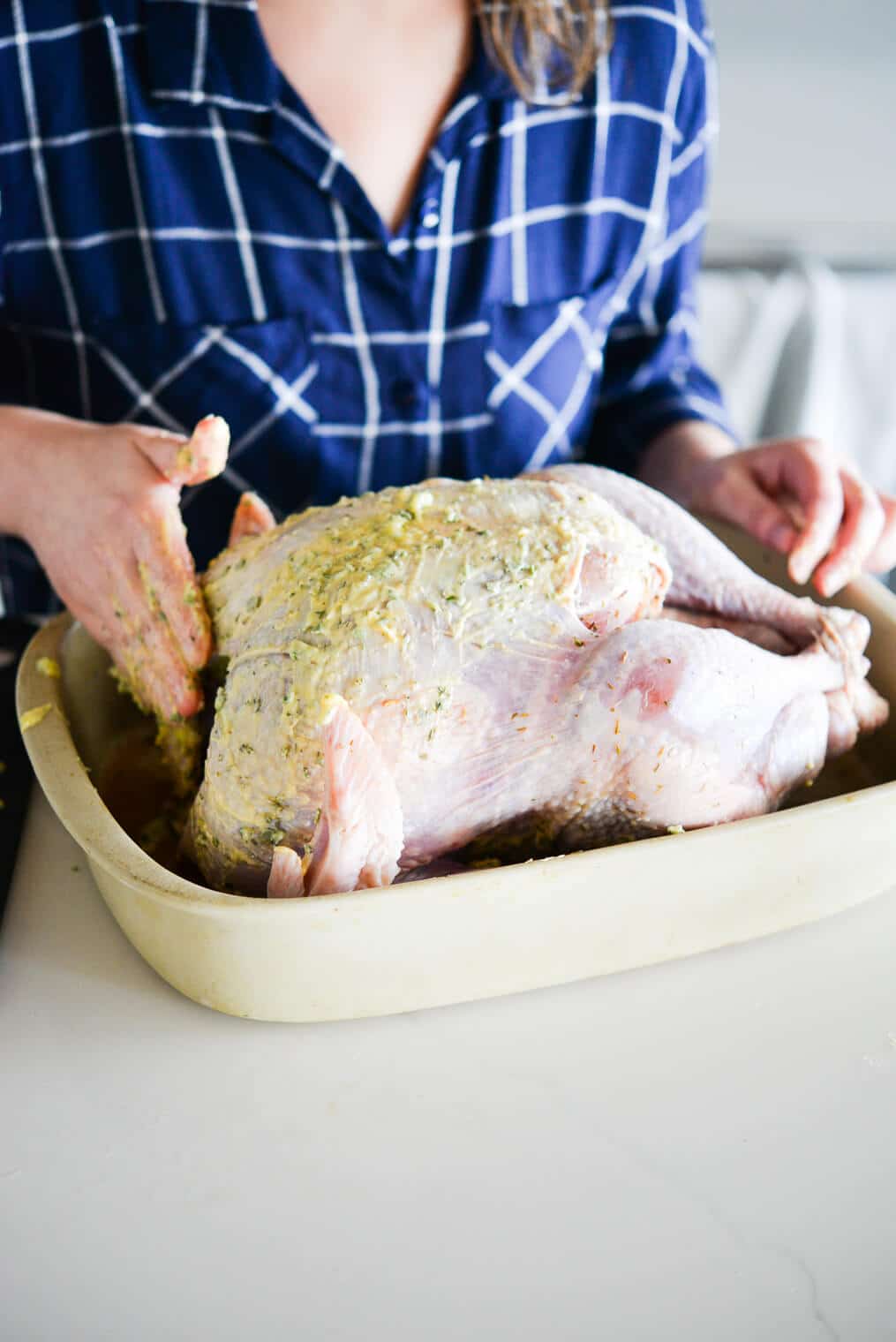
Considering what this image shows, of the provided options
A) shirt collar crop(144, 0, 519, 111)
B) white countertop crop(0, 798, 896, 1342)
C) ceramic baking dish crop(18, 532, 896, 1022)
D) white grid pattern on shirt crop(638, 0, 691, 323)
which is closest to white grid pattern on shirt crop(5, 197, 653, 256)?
shirt collar crop(144, 0, 519, 111)

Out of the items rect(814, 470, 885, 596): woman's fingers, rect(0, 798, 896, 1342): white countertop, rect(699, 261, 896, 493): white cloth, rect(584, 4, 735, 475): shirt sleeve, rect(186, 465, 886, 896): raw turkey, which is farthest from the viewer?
rect(699, 261, 896, 493): white cloth

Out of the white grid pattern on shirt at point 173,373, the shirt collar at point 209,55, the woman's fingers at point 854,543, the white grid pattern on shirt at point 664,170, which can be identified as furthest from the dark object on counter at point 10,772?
the white grid pattern on shirt at point 664,170

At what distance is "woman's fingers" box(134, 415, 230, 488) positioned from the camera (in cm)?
70

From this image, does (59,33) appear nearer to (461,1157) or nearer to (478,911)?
(478,911)

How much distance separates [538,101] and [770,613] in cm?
63

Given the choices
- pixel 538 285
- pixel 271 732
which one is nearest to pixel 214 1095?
pixel 271 732

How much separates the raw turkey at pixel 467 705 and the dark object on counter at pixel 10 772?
133 millimetres

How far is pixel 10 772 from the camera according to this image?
0.85m

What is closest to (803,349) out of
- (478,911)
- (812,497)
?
(812,497)

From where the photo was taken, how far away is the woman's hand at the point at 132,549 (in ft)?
2.47

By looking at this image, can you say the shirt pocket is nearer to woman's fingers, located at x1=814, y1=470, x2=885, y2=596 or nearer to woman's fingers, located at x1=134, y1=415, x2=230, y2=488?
woman's fingers, located at x1=814, y1=470, x2=885, y2=596

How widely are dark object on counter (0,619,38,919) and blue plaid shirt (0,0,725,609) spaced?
317mm

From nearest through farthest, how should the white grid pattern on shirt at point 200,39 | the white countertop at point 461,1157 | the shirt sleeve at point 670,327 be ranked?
the white countertop at point 461,1157, the white grid pattern on shirt at point 200,39, the shirt sleeve at point 670,327

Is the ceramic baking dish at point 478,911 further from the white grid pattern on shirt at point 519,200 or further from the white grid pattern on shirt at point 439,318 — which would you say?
the white grid pattern on shirt at point 519,200
